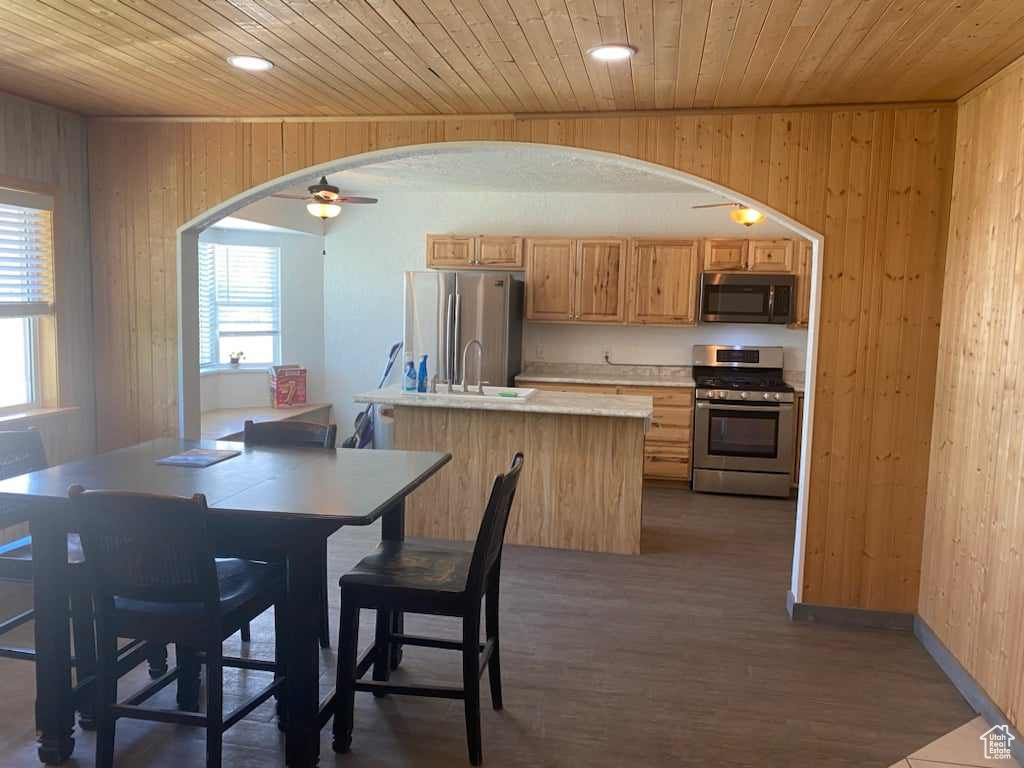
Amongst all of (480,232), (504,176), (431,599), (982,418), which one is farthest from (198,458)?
(480,232)

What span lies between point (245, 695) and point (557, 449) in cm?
237

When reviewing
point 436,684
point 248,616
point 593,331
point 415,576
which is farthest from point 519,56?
point 593,331

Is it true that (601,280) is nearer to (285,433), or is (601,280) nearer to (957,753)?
(285,433)

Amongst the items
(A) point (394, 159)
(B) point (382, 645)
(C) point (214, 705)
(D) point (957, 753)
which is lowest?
(D) point (957, 753)

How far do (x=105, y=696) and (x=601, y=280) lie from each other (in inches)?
205

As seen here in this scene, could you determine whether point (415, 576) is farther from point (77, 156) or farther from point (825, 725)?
point (77, 156)

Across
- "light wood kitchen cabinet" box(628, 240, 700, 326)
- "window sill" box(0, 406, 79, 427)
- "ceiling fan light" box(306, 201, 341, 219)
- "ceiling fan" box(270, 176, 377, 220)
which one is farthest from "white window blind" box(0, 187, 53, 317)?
"light wood kitchen cabinet" box(628, 240, 700, 326)

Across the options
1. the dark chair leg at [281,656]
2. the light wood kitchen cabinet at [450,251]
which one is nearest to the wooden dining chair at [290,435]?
the dark chair leg at [281,656]

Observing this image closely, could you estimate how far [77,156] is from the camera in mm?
4227

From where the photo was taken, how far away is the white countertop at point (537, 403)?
4582 millimetres

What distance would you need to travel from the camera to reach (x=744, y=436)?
631 cm

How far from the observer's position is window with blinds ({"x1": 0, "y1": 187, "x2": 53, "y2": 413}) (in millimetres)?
3834

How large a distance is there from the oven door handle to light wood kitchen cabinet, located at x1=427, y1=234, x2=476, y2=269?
95.2 inches

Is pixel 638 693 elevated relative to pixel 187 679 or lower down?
lower down
